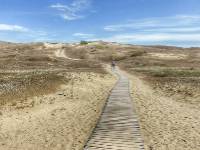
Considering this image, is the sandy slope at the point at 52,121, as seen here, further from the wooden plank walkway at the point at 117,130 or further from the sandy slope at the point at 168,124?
the sandy slope at the point at 168,124

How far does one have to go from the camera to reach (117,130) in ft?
68.9

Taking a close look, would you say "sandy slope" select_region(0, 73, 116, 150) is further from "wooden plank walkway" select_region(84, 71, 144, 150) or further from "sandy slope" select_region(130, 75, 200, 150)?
"sandy slope" select_region(130, 75, 200, 150)

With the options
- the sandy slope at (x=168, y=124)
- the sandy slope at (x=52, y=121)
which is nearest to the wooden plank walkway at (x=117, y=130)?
the sandy slope at (x=168, y=124)

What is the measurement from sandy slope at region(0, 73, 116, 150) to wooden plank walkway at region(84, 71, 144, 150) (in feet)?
2.50

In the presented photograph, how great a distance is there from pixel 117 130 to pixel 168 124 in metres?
4.13

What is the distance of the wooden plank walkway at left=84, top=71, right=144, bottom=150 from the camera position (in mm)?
18594

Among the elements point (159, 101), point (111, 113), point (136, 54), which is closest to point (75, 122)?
point (111, 113)

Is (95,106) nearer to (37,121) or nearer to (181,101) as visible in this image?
(37,121)

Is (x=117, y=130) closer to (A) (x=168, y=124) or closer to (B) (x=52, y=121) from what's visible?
(A) (x=168, y=124)

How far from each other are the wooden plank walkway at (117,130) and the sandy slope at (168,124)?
2.00 feet

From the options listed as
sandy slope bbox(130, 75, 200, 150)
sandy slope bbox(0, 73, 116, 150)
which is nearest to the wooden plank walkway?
sandy slope bbox(130, 75, 200, 150)

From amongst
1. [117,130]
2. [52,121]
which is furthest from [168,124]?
[52,121]

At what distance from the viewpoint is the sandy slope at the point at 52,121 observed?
20.2 metres

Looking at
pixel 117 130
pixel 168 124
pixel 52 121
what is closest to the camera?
pixel 117 130
